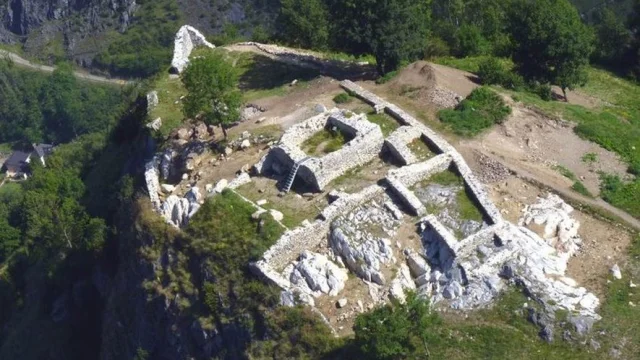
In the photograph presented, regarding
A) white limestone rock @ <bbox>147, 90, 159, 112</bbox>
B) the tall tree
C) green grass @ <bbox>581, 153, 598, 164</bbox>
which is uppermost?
the tall tree

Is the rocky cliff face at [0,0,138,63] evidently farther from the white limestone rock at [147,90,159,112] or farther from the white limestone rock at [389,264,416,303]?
the white limestone rock at [389,264,416,303]

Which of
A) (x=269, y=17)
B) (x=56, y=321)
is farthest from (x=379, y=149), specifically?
(x=269, y=17)

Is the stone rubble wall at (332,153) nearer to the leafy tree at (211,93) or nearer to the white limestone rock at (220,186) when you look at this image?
the white limestone rock at (220,186)

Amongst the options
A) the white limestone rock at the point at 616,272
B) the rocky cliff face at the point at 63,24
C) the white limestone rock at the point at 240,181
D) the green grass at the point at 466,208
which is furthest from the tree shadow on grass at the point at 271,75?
the rocky cliff face at the point at 63,24

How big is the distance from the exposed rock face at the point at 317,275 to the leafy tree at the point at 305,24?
3189 cm

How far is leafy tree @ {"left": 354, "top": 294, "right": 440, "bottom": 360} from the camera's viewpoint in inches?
1312

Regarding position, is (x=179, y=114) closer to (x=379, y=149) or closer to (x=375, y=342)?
(x=379, y=149)

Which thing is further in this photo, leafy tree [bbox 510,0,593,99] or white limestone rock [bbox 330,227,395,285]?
leafy tree [bbox 510,0,593,99]

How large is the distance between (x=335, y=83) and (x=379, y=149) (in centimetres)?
936

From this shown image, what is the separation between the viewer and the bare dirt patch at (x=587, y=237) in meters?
37.9

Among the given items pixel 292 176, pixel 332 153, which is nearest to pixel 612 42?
pixel 332 153

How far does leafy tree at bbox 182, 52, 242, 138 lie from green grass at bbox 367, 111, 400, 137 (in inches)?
305

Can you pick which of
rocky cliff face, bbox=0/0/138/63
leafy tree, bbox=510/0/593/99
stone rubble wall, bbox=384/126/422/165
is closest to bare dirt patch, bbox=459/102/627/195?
stone rubble wall, bbox=384/126/422/165

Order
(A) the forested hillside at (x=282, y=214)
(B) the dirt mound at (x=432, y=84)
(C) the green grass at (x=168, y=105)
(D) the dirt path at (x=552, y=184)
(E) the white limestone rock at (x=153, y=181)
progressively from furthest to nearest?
(C) the green grass at (x=168, y=105)
(B) the dirt mound at (x=432, y=84)
(E) the white limestone rock at (x=153, y=181)
(D) the dirt path at (x=552, y=184)
(A) the forested hillside at (x=282, y=214)
